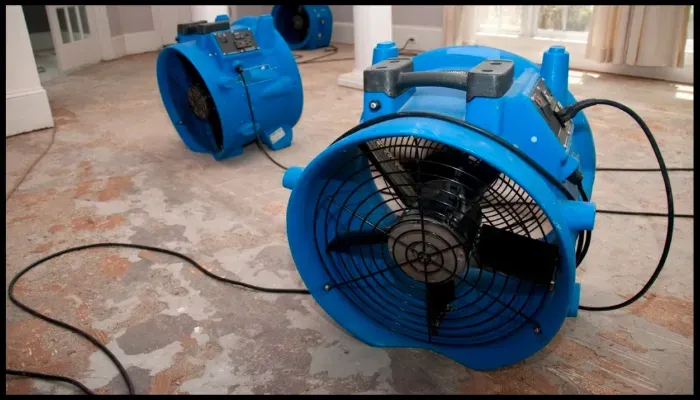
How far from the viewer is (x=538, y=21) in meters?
4.19

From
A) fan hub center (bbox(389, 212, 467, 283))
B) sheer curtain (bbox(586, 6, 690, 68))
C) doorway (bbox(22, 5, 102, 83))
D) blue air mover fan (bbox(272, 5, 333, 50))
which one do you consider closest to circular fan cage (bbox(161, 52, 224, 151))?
fan hub center (bbox(389, 212, 467, 283))

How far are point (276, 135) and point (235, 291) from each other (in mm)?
1052

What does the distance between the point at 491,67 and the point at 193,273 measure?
0.95 meters

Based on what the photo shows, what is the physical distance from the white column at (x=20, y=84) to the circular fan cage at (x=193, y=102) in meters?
0.92

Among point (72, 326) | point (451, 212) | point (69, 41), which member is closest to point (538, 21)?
point (69, 41)

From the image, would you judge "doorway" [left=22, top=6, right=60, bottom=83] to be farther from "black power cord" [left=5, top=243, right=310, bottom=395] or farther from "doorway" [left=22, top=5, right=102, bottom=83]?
"black power cord" [left=5, top=243, right=310, bottom=395]

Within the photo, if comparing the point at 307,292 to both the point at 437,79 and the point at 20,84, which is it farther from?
the point at 20,84

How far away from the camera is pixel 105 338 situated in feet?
3.90

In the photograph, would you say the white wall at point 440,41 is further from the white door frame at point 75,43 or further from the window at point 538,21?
the white door frame at point 75,43

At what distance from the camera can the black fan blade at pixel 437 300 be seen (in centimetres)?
98

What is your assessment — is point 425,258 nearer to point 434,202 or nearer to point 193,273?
point 434,202

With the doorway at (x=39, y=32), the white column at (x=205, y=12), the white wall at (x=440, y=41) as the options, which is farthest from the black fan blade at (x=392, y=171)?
the doorway at (x=39, y=32)

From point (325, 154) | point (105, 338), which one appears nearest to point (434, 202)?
point (325, 154)

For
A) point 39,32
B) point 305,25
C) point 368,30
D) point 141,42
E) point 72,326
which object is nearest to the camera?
point 72,326
